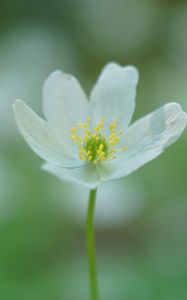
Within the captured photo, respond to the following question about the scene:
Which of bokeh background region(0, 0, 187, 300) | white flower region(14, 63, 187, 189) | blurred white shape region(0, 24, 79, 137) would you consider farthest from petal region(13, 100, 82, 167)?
blurred white shape region(0, 24, 79, 137)

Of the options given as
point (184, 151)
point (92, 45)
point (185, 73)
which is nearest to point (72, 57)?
point (92, 45)

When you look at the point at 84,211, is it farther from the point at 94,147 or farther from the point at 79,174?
the point at 79,174

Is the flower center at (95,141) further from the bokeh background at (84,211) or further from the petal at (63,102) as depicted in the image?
the bokeh background at (84,211)

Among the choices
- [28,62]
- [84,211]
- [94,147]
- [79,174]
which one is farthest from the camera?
[28,62]

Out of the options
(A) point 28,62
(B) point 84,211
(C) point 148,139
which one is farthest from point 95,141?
(A) point 28,62

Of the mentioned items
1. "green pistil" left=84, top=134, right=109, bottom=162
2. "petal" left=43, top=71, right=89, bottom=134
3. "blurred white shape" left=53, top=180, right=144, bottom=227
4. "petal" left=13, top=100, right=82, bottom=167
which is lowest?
"petal" left=13, top=100, right=82, bottom=167

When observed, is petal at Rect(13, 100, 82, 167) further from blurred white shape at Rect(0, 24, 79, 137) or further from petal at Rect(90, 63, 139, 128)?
blurred white shape at Rect(0, 24, 79, 137)
